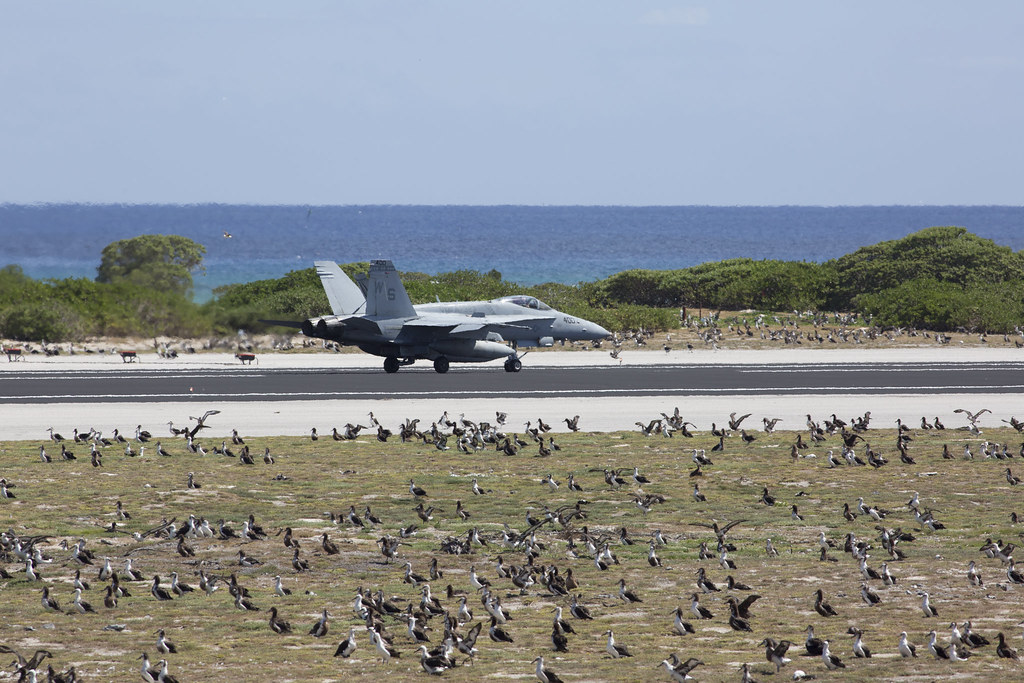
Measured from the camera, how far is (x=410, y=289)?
63812 mm

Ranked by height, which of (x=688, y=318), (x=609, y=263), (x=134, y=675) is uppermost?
(x=609, y=263)

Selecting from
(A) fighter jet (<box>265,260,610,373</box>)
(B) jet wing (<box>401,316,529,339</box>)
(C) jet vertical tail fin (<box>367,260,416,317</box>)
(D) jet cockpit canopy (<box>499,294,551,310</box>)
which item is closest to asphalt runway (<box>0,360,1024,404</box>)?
(A) fighter jet (<box>265,260,610,373</box>)

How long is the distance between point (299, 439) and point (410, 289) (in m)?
38.6

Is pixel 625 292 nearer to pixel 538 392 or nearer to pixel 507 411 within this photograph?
pixel 538 392

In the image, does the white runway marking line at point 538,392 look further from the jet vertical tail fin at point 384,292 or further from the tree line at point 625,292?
the tree line at point 625,292

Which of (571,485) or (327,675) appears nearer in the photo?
(327,675)

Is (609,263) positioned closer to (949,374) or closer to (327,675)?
(949,374)

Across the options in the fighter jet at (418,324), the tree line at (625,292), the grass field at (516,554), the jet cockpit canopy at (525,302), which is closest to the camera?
the grass field at (516,554)

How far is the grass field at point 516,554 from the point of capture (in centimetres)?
1054

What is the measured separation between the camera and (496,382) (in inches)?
1575

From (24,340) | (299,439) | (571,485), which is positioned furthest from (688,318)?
(571,485)

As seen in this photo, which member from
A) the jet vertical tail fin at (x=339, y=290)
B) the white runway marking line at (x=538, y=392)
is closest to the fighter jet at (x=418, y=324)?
the jet vertical tail fin at (x=339, y=290)

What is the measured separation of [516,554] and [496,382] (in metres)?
25.3

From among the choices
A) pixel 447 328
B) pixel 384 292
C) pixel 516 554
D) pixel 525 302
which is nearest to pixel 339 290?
pixel 384 292
